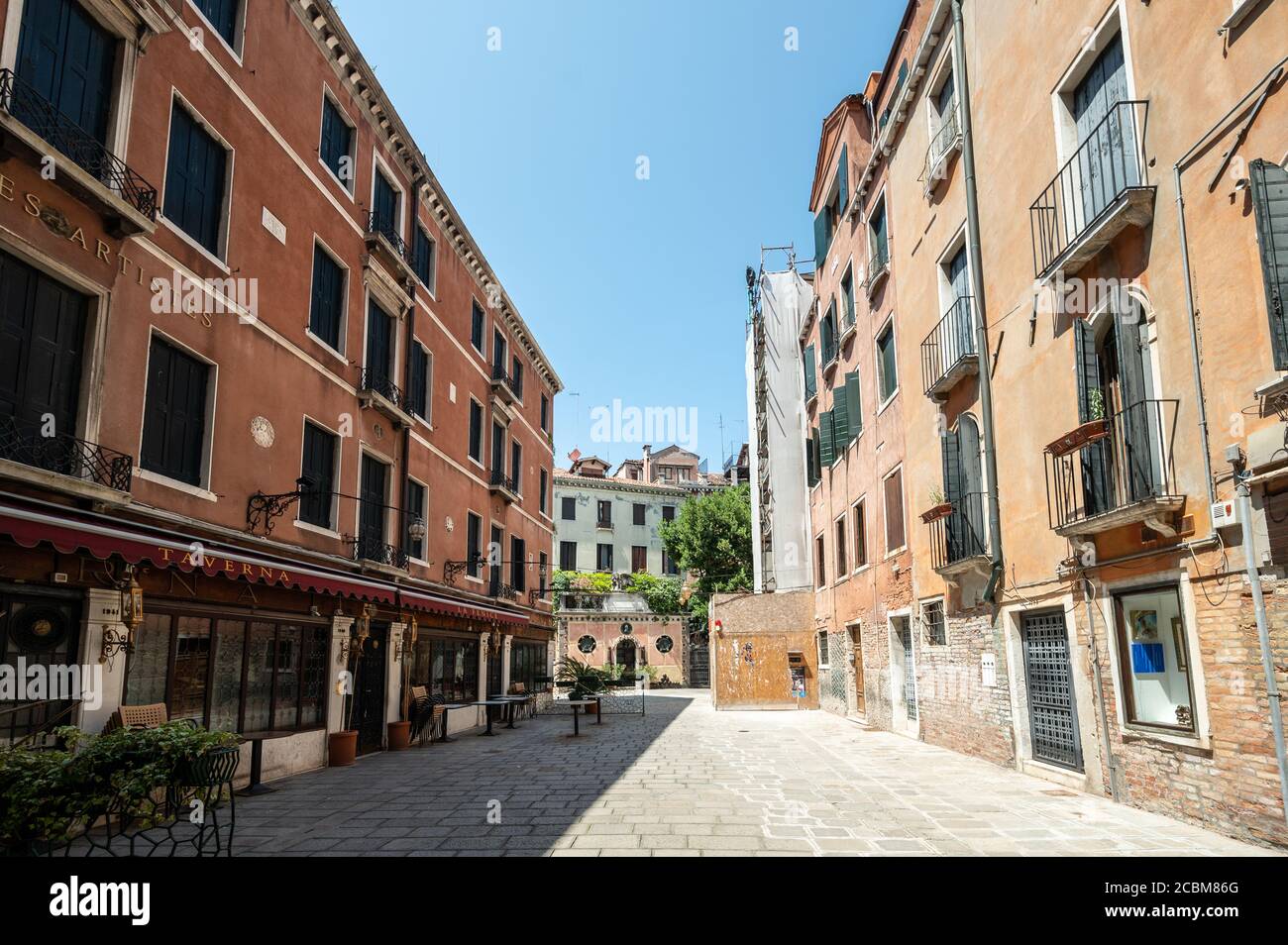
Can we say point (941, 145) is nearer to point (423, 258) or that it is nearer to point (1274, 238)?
point (1274, 238)

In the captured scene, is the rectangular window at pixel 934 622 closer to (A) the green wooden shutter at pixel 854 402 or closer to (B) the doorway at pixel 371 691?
(A) the green wooden shutter at pixel 854 402

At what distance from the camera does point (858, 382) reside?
20250mm

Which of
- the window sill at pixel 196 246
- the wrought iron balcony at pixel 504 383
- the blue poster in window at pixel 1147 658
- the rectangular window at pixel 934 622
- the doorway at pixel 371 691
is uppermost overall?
the wrought iron balcony at pixel 504 383

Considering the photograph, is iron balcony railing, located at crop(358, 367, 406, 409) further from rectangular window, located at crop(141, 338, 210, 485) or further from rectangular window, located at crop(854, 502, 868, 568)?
rectangular window, located at crop(854, 502, 868, 568)

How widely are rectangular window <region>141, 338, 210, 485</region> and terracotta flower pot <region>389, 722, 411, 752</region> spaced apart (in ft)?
23.1

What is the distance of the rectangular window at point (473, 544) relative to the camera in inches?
834

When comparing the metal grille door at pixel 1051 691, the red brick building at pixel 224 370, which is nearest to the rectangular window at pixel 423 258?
the red brick building at pixel 224 370

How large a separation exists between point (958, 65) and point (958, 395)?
5.41 m

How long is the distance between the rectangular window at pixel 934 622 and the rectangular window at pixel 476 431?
1265 cm

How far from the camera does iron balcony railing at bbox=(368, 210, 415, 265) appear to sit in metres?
16.1

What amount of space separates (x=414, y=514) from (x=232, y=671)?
6554mm

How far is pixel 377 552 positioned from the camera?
1551cm

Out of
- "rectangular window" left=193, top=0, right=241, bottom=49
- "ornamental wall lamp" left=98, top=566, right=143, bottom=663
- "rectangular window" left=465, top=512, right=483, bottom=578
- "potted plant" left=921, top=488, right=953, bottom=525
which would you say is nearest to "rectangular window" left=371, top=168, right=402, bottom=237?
"rectangular window" left=193, top=0, right=241, bottom=49
